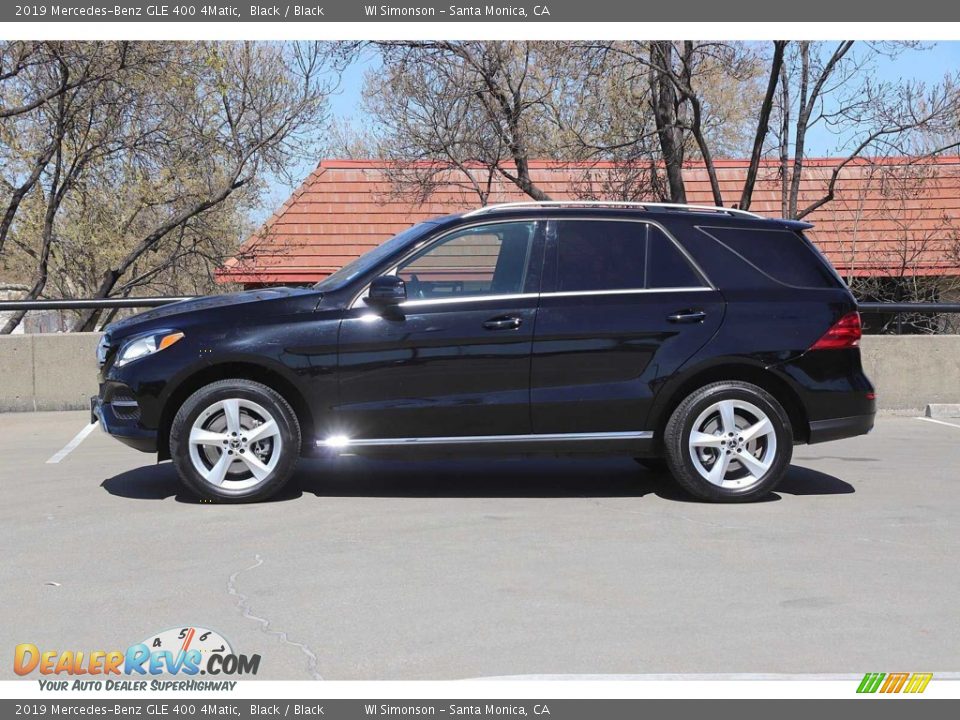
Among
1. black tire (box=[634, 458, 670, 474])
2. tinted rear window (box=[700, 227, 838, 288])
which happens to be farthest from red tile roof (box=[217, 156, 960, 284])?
tinted rear window (box=[700, 227, 838, 288])

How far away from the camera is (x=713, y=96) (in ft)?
119

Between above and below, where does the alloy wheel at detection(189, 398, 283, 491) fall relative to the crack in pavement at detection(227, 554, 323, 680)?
above

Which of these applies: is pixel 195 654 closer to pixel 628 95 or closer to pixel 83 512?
pixel 83 512

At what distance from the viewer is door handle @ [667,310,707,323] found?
25.2 feet

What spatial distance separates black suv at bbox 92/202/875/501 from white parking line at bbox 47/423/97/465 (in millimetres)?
1955

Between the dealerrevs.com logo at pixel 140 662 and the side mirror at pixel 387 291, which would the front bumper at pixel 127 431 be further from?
the dealerrevs.com logo at pixel 140 662

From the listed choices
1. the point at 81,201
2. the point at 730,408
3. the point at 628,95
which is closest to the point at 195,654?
the point at 730,408

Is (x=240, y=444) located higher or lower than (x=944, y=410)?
higher

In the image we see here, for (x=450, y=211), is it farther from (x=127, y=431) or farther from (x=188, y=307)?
(x=127, y=431)

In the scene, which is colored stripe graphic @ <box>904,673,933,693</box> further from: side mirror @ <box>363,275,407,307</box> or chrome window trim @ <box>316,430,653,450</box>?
side mirror @ <box>363,275,407,307</box>

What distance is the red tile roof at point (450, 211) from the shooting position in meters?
25.1

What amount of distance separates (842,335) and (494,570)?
318 cm

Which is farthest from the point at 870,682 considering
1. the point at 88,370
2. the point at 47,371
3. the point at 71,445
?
the point at 47,371

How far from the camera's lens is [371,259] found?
7.91 meters
